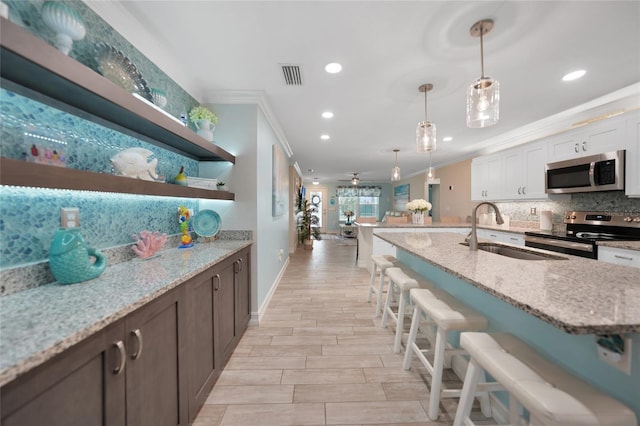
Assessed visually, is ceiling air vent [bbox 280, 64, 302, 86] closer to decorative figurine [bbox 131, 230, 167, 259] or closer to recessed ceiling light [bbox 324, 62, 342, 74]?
recessed ceiling light [bbox 324, 62, 342, 74]

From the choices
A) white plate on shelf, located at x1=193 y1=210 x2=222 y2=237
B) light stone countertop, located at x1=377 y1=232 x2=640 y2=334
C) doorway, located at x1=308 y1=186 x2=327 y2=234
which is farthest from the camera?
doorway, located at x1=308 y1=186 x2=327 y2=234

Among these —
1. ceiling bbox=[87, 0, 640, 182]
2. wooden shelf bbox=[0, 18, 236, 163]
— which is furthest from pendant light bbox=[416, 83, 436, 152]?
wooden shelf bbox=[0, 18, 236, 163]

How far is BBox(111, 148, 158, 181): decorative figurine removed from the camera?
1383 mm

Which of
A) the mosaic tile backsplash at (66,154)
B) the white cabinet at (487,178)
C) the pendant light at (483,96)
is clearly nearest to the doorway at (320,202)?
the white cabinet at (487,178)

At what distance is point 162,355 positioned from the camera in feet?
3.59

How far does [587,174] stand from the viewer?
2816 millimetres

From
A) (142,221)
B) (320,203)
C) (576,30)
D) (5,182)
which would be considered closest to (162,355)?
(5,182)

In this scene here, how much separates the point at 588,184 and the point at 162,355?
4350 mm

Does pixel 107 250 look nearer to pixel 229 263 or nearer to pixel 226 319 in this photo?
pixel 229 263

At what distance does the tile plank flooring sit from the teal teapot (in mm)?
1082

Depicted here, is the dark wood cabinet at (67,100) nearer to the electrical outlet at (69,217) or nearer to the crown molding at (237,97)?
the electrical outlet at (69,217)

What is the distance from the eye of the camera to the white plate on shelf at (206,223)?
232 centimetres

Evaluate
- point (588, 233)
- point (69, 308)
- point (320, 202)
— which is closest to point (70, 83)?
point (69, 308)

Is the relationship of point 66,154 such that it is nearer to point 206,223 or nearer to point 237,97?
point 206,223
